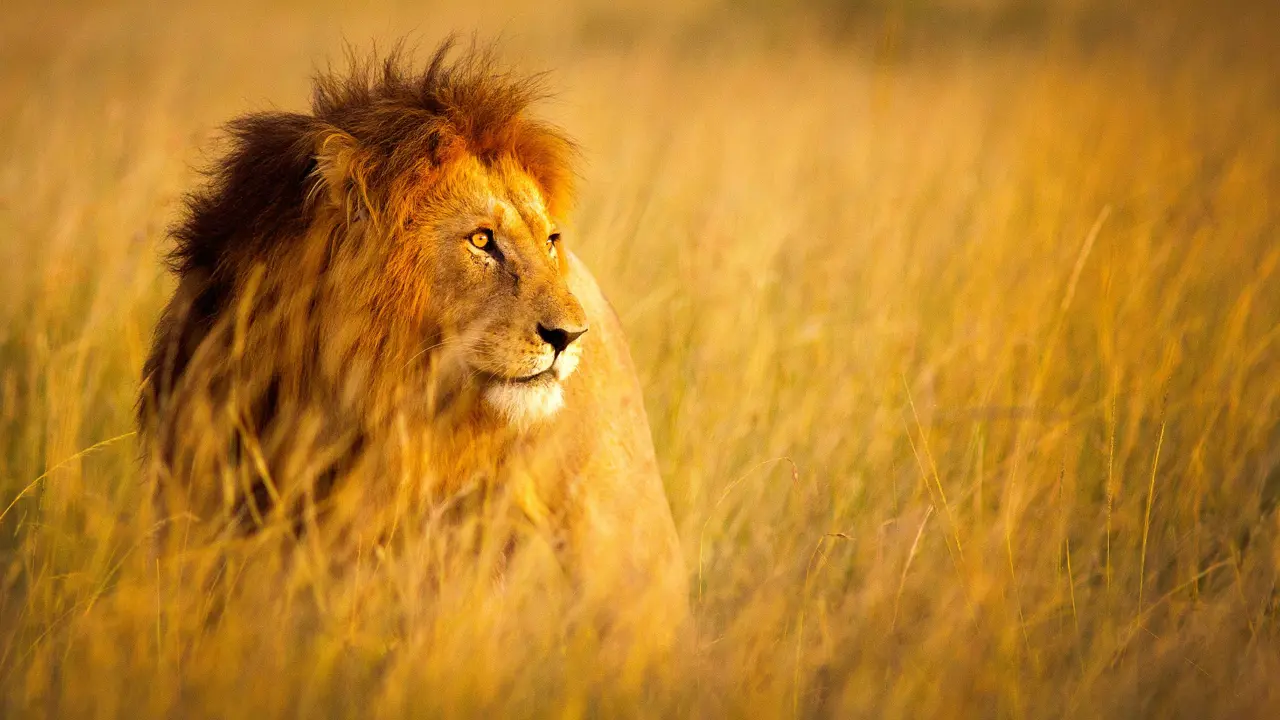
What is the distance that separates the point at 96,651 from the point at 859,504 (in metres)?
2.67

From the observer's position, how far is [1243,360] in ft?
14.5

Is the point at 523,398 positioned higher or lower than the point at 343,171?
lower

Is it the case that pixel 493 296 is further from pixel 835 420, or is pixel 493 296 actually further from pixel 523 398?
pixel 835 420

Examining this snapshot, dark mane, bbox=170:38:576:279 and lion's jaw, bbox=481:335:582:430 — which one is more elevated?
dark mane, bbox=170:38:576:279

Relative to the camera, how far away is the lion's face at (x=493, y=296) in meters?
2.96

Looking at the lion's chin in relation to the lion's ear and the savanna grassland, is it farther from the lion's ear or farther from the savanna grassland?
the lion's ear

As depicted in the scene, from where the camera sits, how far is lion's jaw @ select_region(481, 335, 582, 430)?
300 centimetres

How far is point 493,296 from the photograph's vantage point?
3035 millimetres

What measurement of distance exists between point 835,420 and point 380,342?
227 cm

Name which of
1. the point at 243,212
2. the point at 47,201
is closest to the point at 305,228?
the point at 243,212

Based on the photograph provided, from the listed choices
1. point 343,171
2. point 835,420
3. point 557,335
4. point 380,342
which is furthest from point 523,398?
point 835,420

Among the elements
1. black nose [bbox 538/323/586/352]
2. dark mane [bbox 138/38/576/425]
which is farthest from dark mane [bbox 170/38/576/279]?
black nose [bbox 538/323/586/352]

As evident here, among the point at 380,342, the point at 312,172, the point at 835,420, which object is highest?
the point at 312,172

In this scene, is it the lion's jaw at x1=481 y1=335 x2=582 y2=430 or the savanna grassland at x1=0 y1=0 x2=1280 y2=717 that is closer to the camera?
the savanna grassland at x1=0 y1=0 x2=1280 y2=717
